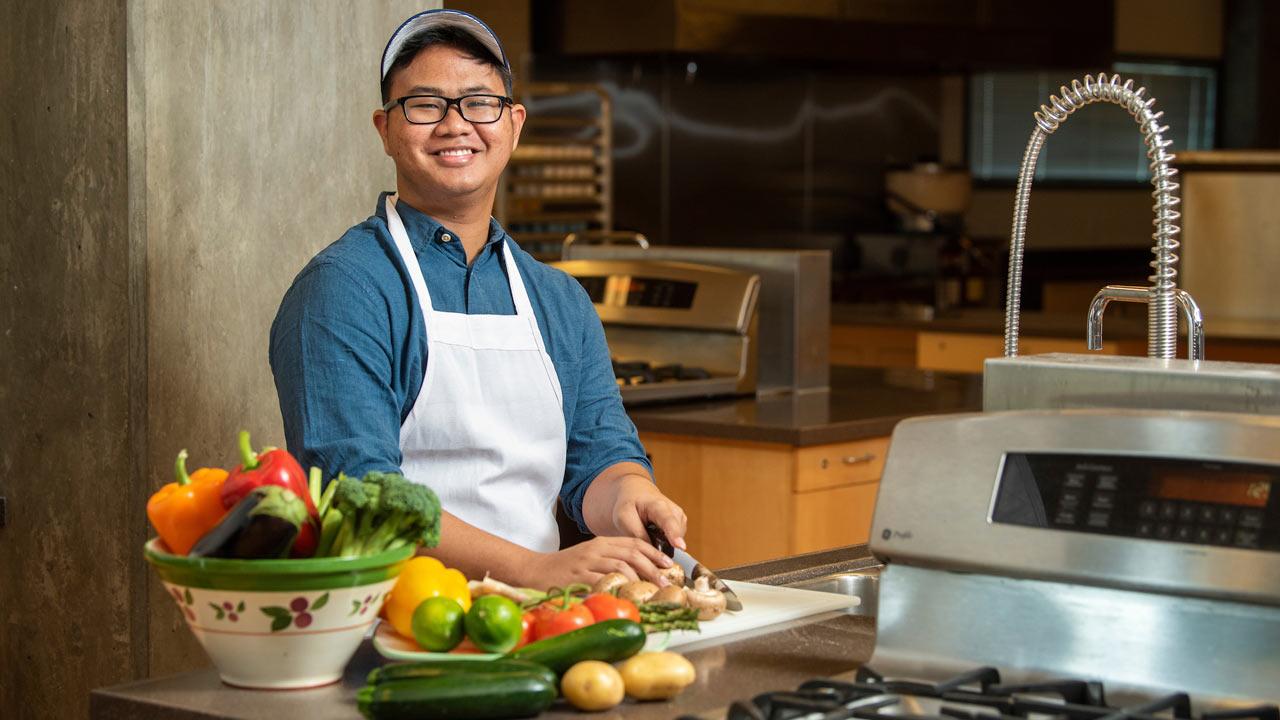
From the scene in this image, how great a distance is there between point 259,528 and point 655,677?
0.39 metres

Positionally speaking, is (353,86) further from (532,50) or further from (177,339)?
(532,50)

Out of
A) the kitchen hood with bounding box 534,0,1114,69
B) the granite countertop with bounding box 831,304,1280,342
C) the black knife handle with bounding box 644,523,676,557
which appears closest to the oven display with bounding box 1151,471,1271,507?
the black knife handle with bounding box 644,523,676,557

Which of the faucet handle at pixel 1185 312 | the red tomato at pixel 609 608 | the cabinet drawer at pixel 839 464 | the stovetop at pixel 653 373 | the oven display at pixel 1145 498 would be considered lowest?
the cabinet drawer at pixel 839 464

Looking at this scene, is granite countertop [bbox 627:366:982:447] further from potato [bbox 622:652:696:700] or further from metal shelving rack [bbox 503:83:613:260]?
metal shelving rack [bbox 503:83:613:260]

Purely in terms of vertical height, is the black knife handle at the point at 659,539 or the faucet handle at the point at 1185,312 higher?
the faucet handle at the point at 1185,312

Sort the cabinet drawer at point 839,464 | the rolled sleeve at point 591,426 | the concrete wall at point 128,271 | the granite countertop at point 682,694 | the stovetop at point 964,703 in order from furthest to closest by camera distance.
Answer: the cabinet drawer at point 839,464 < the concrete wall at point 128,271 < the rolled sleeve at point 591,426 < the granite countertop at point 682,694 < the stovetop at point 964,703

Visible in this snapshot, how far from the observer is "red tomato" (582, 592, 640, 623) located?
172 centimetres

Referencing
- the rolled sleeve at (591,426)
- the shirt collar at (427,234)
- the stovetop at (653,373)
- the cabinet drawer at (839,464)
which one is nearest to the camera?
the shirt collar at (427,234)

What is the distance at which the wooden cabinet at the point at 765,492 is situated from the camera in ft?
14.2

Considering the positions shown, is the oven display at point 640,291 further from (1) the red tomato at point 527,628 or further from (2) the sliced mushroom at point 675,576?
(1) the red tomato at point 527,628

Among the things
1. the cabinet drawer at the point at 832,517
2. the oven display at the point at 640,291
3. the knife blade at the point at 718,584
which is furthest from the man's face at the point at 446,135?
the oven display at the point at 640,291

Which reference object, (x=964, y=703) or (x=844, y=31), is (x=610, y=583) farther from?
(x=844, y=31)

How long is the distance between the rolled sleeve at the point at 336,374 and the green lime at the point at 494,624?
58 cm

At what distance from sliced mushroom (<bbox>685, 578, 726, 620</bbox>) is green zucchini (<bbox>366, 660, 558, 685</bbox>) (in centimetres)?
35
